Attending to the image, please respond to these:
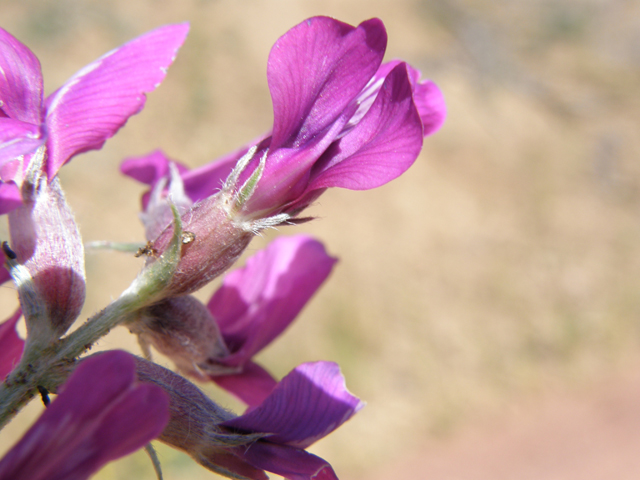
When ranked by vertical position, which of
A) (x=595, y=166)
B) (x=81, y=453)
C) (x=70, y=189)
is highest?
(x=595, y=166)

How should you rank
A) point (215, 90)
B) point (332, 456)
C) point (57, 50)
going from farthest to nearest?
point (215, 90)
point (57, 50)
point (332, 456)

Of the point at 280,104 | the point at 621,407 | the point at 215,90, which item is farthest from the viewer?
the point at 215,90

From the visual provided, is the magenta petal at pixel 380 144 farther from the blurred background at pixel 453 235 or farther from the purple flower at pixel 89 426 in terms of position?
the blurred background at pixel 453 235

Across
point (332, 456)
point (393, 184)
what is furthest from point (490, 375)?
point (393, 184)

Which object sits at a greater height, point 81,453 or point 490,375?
point 490,375

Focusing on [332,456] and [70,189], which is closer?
[332,456]

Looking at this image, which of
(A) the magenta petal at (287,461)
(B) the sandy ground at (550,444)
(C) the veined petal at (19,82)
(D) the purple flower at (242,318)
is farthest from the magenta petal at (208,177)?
(B) the sandy ground at (550,444)

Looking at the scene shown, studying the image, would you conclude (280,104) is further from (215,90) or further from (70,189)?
(215,90)
